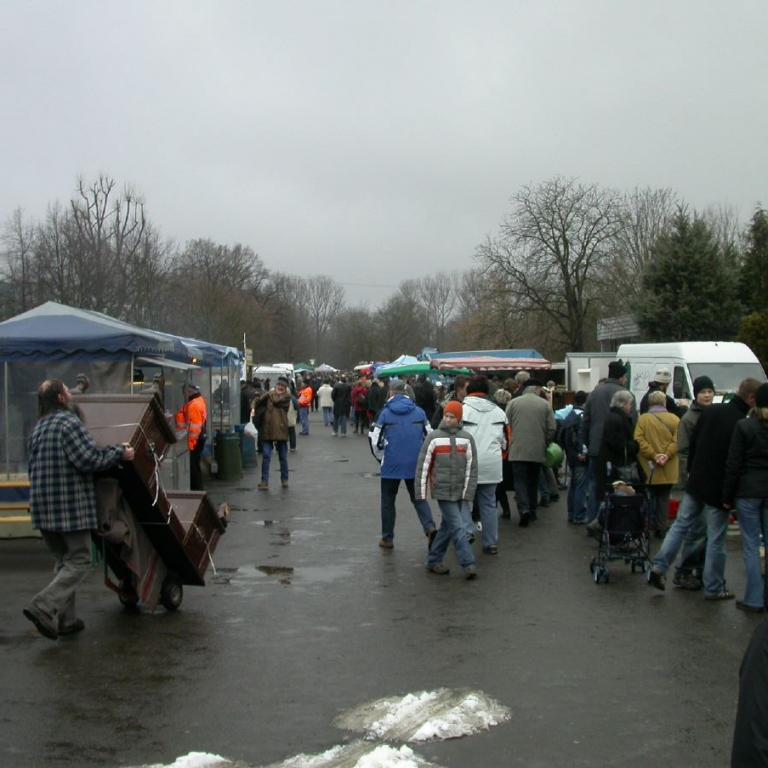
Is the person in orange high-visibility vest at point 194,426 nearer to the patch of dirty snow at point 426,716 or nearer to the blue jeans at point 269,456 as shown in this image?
the blue jeans at point 269,456

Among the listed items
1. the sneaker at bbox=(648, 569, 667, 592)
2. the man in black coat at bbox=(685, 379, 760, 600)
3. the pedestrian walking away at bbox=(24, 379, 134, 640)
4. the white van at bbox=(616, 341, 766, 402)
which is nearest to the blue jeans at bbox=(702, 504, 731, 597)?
the man in black coat at bbox=(685, 379, 760, 600)

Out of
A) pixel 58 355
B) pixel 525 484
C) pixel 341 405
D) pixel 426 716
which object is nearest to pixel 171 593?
pixel 426 716

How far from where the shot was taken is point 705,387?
10.4 m

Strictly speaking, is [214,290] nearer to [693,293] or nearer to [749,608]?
[693,293]

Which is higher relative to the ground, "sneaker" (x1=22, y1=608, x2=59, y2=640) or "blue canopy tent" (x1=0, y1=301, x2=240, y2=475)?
"blue canopy tent" (x1=0, y1=301, x2=240, y2=475)

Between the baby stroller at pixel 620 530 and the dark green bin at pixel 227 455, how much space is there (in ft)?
36.7

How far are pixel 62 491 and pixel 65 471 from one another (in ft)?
0.47

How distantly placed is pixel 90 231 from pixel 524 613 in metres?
44.3

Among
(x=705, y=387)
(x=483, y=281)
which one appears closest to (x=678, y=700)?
(x=705, y=387)

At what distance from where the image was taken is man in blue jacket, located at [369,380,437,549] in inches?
437

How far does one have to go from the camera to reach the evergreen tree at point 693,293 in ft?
120

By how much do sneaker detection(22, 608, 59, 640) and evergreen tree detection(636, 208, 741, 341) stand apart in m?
Result: 32.1

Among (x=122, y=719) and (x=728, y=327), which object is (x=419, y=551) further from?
(x=728, y=327)

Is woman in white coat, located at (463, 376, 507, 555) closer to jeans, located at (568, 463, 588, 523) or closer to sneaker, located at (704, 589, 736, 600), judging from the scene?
jeans, located at (568, 463, 588, 523)
